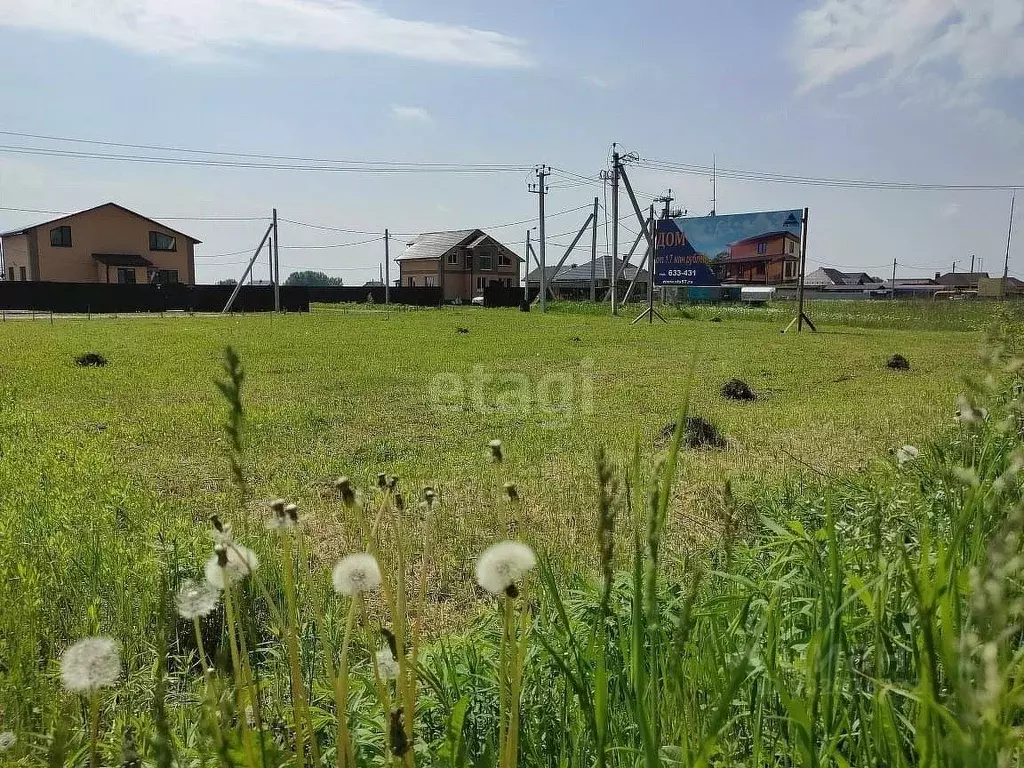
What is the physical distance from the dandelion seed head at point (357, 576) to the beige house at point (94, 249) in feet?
170

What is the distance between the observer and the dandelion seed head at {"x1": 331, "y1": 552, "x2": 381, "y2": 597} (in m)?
1.04

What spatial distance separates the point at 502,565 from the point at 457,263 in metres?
63.2

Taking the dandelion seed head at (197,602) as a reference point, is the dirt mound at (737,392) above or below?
below

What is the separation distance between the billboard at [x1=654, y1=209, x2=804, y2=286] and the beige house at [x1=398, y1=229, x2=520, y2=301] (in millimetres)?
31038

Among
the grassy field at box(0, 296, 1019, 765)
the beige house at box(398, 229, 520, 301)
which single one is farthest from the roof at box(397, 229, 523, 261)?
the grassy field at box(0, 296, 1019, 765)

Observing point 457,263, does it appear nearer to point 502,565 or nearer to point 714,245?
point 714,245

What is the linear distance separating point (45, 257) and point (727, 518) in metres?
53.3

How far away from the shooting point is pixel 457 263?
63.2 metres

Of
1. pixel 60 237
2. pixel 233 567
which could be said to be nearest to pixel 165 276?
pixel 60 237

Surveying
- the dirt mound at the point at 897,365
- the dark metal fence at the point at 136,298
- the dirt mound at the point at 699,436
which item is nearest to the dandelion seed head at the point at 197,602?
the dirt mound at the point at 699,436

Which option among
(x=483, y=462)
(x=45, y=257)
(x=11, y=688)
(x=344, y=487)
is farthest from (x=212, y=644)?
(x=45, y=257)

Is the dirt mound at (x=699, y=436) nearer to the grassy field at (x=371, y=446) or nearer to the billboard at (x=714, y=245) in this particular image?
the grassy field at (x=371, y=446)

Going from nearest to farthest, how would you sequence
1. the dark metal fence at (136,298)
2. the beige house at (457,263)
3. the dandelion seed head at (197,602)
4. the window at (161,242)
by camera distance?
the dandelion seed head at (197,602) < the dark metal fence at (136,298) < the window at (161,242) < the beige house at (457,263)

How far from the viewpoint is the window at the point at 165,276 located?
160 ft
